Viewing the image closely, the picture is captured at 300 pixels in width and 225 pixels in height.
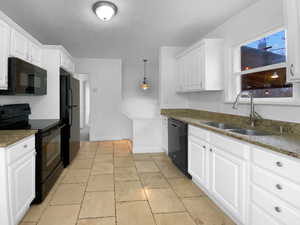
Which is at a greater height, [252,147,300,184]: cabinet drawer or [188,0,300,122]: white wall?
[188,0,300,122]: white wall

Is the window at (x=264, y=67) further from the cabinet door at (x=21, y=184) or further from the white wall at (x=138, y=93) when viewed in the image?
the white wall at (x=138, y=93)

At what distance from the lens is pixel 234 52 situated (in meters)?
2.96

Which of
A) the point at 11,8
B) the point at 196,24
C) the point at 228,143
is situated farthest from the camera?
the point at 196,24

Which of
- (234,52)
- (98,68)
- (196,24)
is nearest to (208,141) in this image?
(234,52)

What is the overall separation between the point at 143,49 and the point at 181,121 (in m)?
2.34

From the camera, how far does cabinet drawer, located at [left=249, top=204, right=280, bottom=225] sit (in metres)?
1.41

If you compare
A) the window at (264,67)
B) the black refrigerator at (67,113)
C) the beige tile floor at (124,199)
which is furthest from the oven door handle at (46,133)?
the window at (264,67)

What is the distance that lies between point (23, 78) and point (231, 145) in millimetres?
2434

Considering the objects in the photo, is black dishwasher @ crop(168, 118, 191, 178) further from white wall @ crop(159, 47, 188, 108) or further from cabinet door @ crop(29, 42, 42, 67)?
cabinet door @ crop(29, 42, 42, 67)

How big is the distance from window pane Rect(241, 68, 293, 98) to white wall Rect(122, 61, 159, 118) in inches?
171

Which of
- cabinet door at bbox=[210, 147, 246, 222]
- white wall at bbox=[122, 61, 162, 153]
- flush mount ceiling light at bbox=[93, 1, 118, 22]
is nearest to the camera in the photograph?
cabinet door at bbox=[210, 147, 246, 222]

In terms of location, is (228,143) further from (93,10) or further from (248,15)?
(93,10)

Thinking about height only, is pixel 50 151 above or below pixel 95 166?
above

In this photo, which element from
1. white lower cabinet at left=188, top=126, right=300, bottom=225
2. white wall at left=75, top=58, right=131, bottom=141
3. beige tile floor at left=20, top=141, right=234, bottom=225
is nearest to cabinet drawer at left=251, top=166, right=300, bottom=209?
white lower cabinet at left=188, top=126, right=300, bottom=225
